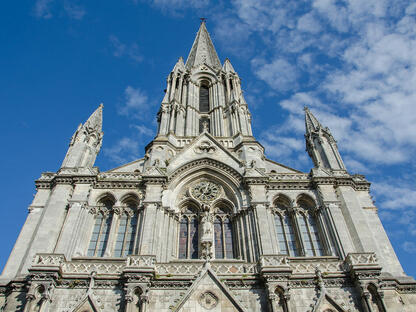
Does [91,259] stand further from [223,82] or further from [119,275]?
[223,82]

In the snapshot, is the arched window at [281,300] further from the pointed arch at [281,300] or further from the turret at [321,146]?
the turret at [321,146]

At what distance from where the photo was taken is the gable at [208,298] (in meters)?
15.0

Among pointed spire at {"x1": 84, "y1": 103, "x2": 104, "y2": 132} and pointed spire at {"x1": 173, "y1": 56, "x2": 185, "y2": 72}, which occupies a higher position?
pointed spire at {"x1": 173, "y1": 56, "x2": 185, "y2": 72}

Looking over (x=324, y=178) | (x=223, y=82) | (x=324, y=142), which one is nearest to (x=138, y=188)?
(x=324, y=178)

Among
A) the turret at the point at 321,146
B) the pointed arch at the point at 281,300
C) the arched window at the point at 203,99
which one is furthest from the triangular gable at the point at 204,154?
the arched window at the point at 203,99

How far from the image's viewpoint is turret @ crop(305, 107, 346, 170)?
914 inches

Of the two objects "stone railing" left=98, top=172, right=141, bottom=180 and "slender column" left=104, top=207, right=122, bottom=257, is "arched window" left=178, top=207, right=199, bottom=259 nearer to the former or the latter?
"slender column" left=104, top=207, right=122, bottom=257

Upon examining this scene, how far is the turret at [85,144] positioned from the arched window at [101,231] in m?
3.17

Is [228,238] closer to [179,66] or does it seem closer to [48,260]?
[48,260]

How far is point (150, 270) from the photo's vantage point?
1603cm

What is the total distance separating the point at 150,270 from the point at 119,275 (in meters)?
1.54

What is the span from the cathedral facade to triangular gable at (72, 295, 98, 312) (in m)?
0.04

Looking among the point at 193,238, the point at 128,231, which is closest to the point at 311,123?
the point at 193,238

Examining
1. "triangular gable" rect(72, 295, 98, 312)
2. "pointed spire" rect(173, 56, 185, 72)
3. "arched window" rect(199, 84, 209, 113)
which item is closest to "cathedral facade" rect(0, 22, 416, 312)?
"triangular gable" rect(72, 295, 98, 312)
